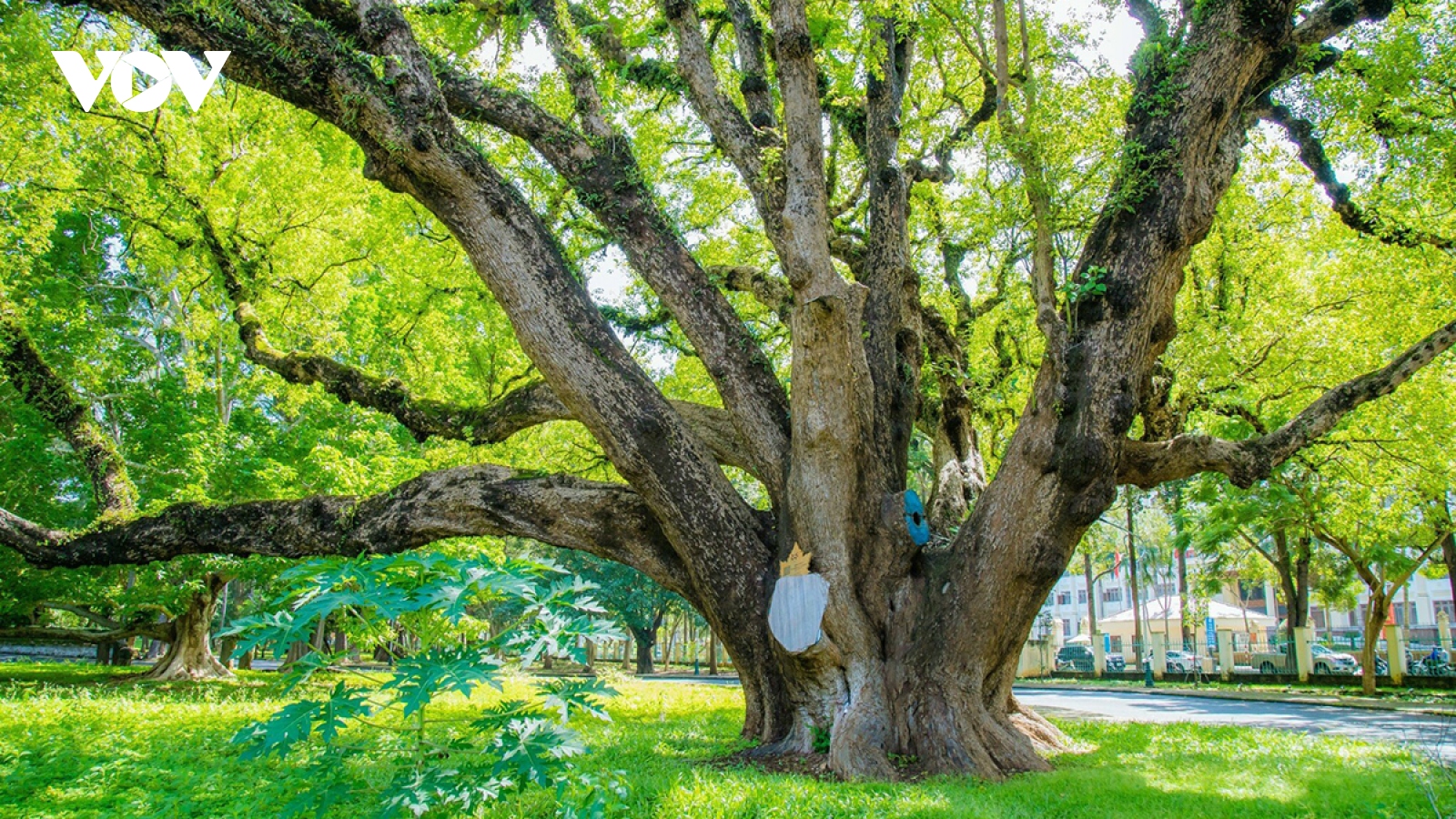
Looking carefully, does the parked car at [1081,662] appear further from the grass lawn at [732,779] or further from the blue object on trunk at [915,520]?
the blue object on trunk at [915,520]

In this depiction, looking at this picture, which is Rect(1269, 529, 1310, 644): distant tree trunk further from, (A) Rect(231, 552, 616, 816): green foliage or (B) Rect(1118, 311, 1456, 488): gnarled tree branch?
(A) Rect(231, 552, 616, 816): green foliage

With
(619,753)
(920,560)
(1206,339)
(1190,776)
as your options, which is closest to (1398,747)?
(1190,776)

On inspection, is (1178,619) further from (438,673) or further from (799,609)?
(438,673)

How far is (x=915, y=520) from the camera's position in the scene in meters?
7.07

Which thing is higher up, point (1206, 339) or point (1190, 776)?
point (1206, 339)

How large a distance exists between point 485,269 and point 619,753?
3989 millimetres

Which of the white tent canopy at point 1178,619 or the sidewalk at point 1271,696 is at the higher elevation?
the white tent canopy at point 1178,619

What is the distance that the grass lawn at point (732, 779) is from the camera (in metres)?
Answer: 4.54

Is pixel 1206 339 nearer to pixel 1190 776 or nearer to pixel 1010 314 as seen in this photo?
pixel 1010 314

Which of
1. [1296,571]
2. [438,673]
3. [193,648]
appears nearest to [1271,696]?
[1296,571]

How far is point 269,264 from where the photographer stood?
1191cm

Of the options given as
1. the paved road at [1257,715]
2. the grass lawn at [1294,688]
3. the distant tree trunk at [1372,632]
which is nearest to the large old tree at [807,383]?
the paved road at [1257,715]

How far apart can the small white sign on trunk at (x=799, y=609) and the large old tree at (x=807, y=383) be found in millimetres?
189
